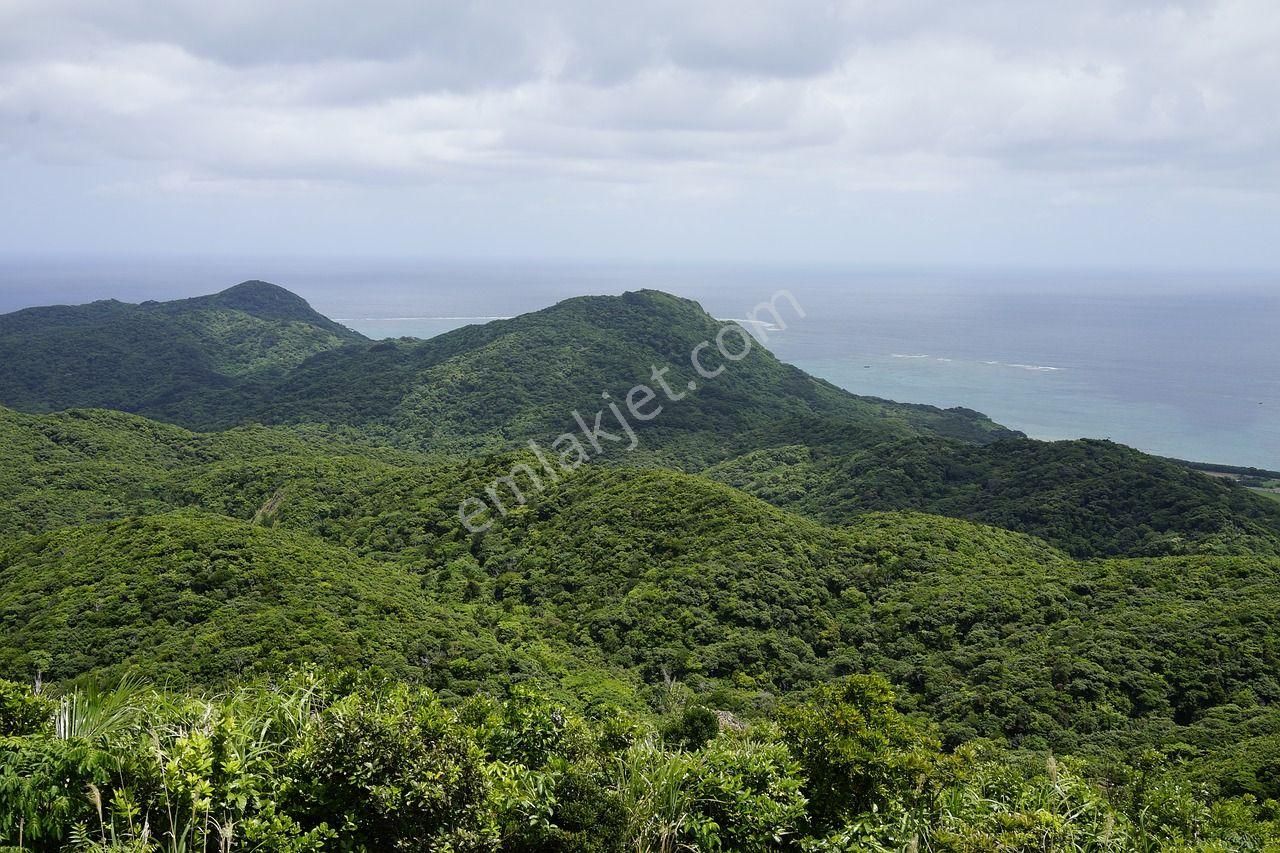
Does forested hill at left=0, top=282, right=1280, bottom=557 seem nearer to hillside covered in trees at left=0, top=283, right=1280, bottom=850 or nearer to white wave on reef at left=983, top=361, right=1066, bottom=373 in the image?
hillside covered in trees at left=0, top=283, right=1280, bottom=850

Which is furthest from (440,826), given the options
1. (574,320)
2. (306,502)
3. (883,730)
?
(574,320)

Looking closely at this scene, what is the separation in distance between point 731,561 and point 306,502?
75.7 feet

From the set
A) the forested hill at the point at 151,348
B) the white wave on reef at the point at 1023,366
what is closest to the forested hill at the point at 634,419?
the forested hill at the point at 151,348

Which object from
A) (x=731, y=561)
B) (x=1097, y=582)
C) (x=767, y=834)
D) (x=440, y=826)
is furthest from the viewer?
(x=731, y=561)

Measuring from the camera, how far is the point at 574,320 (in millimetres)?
89938

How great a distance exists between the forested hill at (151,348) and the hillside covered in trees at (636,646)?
1341 inches

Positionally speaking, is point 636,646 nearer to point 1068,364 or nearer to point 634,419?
point 634,419

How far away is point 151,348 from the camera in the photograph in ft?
316

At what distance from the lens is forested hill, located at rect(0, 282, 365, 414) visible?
85062mm

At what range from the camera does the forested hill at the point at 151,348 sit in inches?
3349

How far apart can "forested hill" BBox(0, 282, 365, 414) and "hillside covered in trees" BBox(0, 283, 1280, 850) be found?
34063 millimetres

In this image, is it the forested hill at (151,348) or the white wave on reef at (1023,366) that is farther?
Result: the white wave on reef at (1023,366)

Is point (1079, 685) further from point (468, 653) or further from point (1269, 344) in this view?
point (1269, 344)

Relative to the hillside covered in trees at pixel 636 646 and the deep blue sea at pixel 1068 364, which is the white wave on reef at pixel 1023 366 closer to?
the deep blue sea at pixel 1068 364
